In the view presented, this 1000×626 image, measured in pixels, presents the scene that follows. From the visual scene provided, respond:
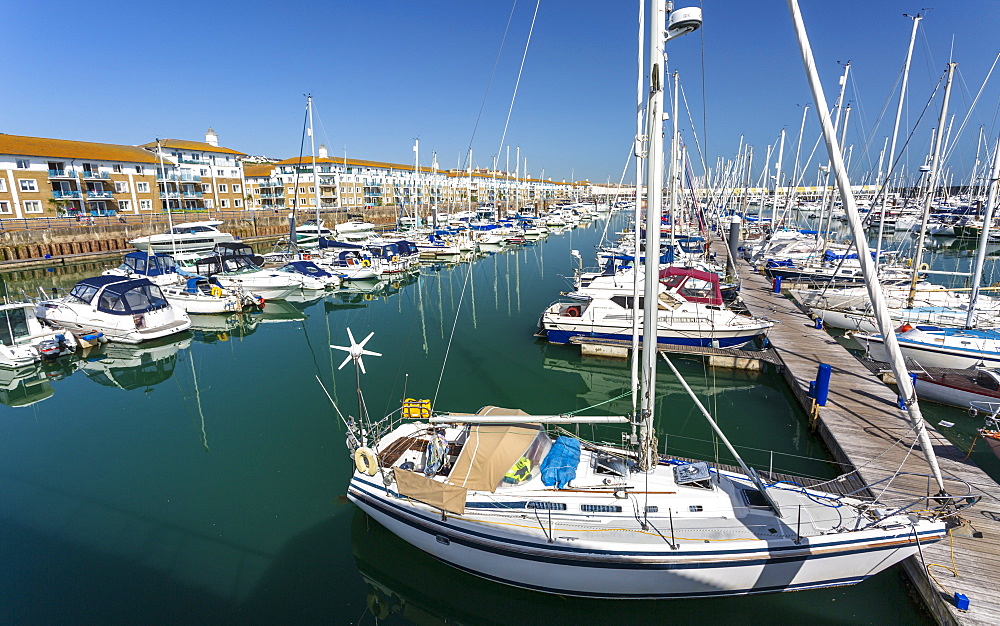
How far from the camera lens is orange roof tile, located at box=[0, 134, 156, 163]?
57.8 metres

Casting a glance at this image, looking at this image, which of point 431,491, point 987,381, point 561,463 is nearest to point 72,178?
point 431,491

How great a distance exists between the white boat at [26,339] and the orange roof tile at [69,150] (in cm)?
4962

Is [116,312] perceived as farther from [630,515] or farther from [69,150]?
[69,150]

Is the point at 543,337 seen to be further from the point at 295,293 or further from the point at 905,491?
the point at 295,293

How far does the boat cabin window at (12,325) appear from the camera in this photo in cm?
2302

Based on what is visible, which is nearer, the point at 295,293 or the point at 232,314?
the point at 232,314

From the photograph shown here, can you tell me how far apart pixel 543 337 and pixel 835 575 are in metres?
18.3

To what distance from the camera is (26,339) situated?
23.2 m

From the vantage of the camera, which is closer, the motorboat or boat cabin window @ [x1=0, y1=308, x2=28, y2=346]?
the motorboat

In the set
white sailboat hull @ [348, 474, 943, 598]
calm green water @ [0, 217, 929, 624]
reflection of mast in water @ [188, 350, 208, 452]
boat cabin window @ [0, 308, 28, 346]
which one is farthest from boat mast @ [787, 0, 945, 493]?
boat cabin window @ [0, 308, 28, 346]

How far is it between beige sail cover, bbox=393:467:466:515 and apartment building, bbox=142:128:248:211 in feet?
272

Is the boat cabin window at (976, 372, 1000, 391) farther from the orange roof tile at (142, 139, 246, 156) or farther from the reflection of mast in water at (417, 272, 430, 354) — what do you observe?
the orange roof tile at (142, 139, 246, 156)

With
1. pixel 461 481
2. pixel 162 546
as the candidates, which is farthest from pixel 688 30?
pixel 162 546

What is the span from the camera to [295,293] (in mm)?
39312
